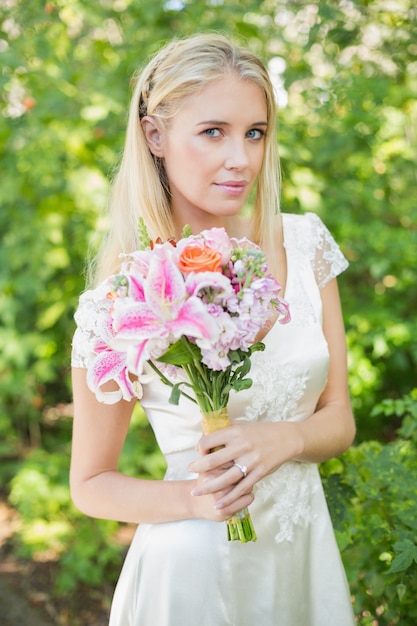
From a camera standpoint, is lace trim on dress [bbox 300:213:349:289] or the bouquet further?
lace trim on dress [bbox 300:213:349:289]

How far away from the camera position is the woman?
1952mm

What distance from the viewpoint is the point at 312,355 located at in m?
2.10

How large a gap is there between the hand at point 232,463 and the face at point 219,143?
2.18ft

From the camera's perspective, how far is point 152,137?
2.21 m

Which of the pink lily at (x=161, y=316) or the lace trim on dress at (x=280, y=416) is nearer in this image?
the pink lily at (x=161, y=316)

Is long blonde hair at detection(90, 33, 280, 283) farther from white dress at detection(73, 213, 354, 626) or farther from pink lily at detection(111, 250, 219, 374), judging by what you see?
pink lily at detection(111, 250, 219, 374)

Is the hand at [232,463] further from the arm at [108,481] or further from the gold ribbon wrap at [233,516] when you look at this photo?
the arm at [108,481]

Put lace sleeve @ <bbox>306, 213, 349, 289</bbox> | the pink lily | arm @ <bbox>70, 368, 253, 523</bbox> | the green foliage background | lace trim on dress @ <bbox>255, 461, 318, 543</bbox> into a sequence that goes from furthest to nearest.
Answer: the green foliage background → lace sleeve @ <bbox>306, 213, 349, 289</bbox> → lace trim on dress @ <bbox>255, 461, 318, 543</bbox> → arm @ <bbox>70, 368, 253, 523</bbox> → the pink lily

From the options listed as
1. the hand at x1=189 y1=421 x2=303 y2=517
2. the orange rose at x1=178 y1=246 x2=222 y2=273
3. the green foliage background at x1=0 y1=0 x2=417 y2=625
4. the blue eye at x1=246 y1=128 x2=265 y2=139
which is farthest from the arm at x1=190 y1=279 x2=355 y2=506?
the green foliage background at x1=0 y1=0 x2=417 y2=625

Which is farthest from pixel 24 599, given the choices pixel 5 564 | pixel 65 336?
pixel 65 336

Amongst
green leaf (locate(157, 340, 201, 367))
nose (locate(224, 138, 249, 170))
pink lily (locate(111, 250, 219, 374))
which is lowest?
green leaf (locate(157, 340, 201, 367))

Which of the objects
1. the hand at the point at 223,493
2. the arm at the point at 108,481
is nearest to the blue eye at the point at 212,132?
the arm at the point at 108,481

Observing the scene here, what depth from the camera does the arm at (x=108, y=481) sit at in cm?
194

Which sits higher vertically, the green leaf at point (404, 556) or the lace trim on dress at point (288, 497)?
the lace trim on dress at point (288, 497)
